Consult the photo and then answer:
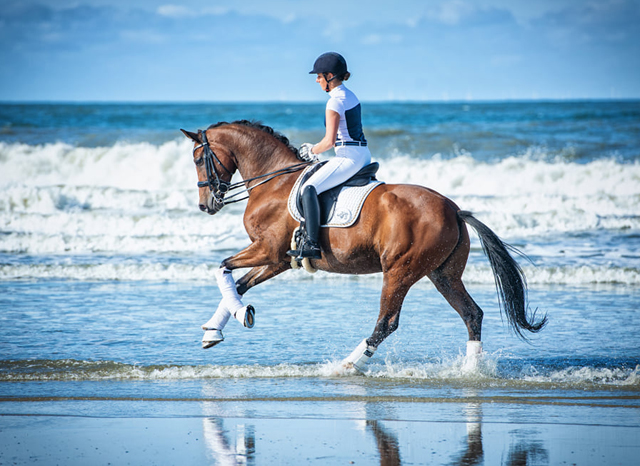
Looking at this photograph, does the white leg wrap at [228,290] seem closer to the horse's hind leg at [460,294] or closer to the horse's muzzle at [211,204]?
the horse's muzzle at [211,204]

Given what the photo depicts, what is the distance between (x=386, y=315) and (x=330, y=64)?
7.59 ft

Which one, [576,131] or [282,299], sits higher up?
[576,131]

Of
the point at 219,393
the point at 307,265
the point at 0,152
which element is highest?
the point at 0,152

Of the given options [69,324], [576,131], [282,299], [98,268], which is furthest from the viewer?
[576,131]

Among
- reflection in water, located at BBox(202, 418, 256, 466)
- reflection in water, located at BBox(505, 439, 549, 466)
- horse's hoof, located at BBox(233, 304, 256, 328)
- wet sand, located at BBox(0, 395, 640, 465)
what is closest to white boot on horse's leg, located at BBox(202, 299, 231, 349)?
horse's hoof, located at BBox(233, 304, 256, 328)

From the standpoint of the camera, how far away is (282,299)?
383 inches

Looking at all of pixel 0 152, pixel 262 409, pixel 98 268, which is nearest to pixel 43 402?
pixel 262 409

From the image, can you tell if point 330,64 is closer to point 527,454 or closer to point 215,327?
point 215,327

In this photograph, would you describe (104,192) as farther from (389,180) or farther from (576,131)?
(576,131)

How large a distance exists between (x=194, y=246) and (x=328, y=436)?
986 cm

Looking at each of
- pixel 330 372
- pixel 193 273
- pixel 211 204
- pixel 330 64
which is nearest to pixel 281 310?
pixel 211 204

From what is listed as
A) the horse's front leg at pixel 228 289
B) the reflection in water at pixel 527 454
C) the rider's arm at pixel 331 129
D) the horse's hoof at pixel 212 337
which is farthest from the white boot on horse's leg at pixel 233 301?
the reflection in water at pixel 527 454

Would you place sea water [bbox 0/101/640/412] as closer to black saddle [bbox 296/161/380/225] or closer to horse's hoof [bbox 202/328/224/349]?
horse's hoof [bbox 202/328/224/349]

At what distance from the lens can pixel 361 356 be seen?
630cm
